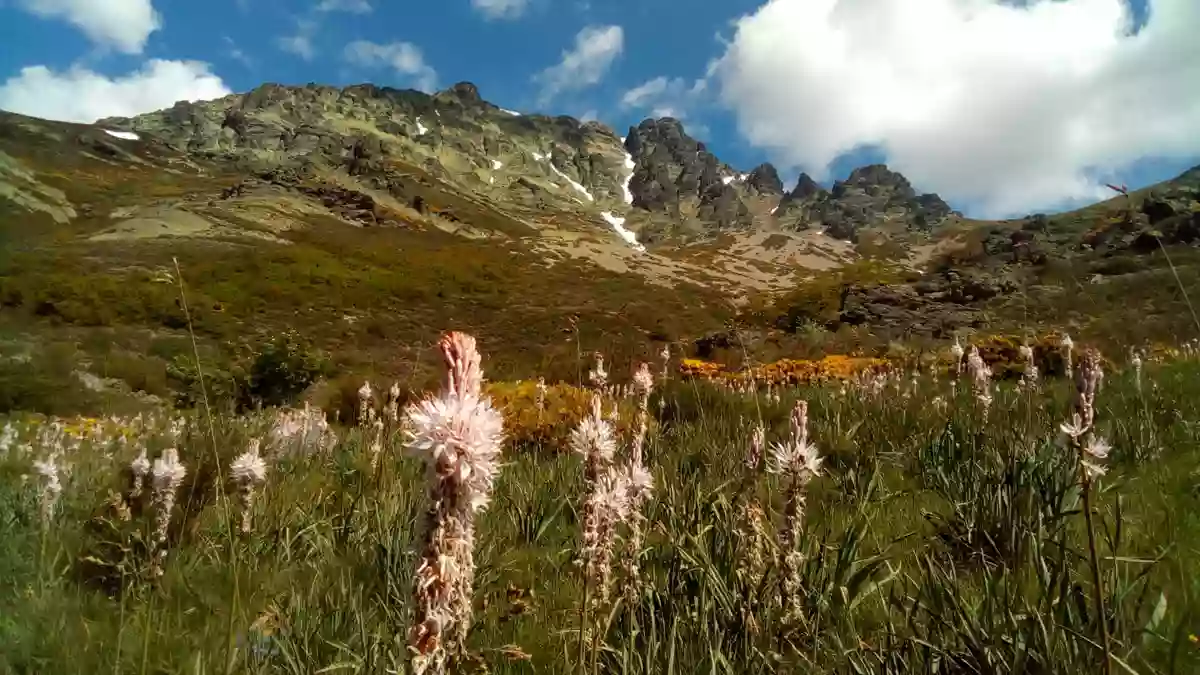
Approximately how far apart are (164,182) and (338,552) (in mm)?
132318

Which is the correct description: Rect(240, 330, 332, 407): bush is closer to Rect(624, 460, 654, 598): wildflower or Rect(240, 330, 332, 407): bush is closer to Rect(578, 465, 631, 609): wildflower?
Rect(624, 460, 654, 598): wildflower

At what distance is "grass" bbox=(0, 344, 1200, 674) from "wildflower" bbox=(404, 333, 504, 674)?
0.10 m

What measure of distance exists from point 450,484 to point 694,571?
6.29 ft


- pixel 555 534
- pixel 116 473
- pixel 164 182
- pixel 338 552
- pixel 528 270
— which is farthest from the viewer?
pixel 164 182

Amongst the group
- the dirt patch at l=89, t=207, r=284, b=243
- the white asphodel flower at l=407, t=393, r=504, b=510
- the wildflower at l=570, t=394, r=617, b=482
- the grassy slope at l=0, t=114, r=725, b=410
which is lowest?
the wildflower at l=570, t=394, r=617, b=482

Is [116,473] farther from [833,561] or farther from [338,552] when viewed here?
[833,561]

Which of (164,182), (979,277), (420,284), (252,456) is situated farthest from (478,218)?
(252,456)

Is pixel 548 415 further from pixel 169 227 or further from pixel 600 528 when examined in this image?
pixel 169 227

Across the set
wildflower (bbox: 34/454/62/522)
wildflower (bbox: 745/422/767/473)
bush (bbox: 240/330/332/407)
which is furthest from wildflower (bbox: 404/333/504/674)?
bush (bbox: 240/330/332/407)

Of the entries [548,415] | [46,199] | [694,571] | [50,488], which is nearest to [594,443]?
[694,571]

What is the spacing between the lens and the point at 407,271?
7544 cm

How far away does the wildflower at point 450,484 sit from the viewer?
1125 mm

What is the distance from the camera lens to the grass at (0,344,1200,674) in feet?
6.70

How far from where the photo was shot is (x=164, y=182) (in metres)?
113
